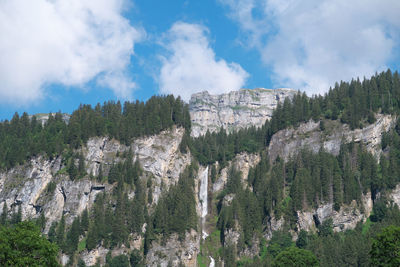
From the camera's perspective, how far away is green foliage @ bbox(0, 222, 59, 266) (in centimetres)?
6456

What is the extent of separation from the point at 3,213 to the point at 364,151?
118 m

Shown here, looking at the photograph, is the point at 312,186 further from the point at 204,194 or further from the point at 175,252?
the point at 175,252

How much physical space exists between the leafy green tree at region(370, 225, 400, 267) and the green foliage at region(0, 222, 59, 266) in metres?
48.7

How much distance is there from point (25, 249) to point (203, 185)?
5065 inches

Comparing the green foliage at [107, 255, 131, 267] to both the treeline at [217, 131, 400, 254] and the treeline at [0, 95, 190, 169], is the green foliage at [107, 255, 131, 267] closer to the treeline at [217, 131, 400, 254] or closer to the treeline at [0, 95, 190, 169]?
the treeline at [217, 131, 400, 254]

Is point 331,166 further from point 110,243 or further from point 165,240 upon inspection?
point 110,243

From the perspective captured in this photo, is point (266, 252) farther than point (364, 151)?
No

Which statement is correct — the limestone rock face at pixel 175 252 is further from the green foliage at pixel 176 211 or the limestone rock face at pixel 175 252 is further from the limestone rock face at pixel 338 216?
the limestone rock face at pixel 338 216

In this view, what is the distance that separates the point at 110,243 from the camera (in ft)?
484

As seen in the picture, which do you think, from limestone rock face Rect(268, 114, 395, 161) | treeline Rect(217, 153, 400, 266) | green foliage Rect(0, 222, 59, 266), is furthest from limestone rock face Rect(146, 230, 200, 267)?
green foliage Rect(0, 222, 59, 266)

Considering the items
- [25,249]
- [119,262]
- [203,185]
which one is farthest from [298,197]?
[25,249]

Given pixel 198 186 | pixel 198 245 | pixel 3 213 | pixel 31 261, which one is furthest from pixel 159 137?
pixel 31 261

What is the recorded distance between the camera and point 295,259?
361ft

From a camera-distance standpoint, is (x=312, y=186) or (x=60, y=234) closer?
(x=60, y=234)
